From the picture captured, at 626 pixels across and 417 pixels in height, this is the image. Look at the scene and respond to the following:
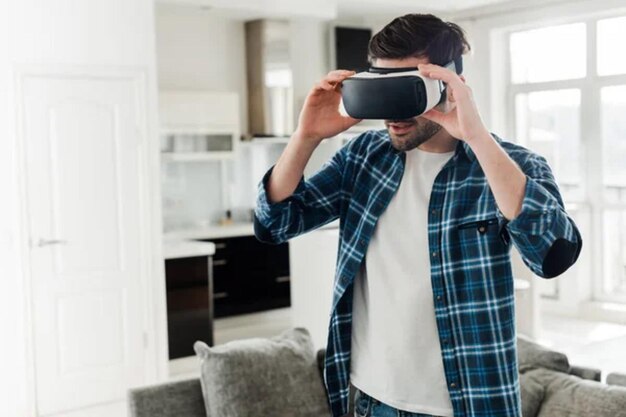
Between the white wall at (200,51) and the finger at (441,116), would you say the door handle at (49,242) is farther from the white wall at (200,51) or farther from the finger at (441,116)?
the finger at (441,116)

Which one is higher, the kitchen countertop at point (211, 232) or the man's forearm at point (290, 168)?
the man's forearm at point (290, 168)

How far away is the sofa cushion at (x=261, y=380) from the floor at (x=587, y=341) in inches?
129

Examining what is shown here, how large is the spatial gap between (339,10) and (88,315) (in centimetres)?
400

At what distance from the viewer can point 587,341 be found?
6793 mm

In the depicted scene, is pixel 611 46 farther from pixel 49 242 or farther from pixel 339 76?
pixel 339 76

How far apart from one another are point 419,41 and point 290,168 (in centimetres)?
32

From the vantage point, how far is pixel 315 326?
19.6 feet

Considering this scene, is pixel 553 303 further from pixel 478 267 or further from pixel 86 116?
pixel 478 267

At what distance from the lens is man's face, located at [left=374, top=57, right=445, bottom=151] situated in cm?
139

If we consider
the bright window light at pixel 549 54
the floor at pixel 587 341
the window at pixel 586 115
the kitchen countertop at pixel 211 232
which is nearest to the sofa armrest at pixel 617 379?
the floor at pixel 587 341

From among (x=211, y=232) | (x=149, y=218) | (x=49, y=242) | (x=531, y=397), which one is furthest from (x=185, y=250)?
(x=531, y=397)

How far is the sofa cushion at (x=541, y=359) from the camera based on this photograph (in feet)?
9.66

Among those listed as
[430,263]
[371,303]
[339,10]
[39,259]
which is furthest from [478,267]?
[339,10]

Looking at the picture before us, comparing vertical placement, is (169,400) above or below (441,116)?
below
